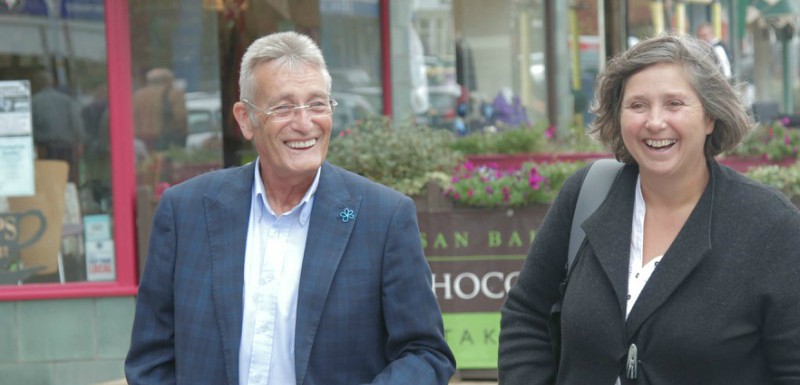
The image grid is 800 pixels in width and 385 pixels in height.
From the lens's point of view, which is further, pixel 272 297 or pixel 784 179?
pixel 784 179

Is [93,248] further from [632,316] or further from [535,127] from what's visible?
[632,316]

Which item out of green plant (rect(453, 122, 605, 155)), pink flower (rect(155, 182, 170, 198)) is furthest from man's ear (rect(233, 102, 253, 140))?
green plant (rect(453, 122, 605, 155))

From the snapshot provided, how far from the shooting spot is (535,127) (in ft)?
29.5

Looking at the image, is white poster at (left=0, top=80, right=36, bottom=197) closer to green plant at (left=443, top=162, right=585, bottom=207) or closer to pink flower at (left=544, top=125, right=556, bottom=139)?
green plant at (left=443, top=162, right=585, bottom=207)

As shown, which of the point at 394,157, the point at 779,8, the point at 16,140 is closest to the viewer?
the point at 394,157

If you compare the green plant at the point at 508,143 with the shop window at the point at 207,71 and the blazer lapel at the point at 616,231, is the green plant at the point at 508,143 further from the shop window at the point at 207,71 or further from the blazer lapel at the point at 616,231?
the blazer lapel at the point at 616,231

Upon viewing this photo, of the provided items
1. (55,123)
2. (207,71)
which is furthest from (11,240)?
(207,71)

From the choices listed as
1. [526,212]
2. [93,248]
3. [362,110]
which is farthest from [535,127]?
[93,248]

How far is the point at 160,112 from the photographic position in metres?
8.41

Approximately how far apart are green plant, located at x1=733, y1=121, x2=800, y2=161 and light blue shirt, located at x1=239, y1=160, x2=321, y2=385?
5198mm

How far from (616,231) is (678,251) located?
18 centimetres

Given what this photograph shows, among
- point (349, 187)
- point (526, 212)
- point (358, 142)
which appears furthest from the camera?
point (358, 142)

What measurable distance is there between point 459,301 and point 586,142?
8.38ft

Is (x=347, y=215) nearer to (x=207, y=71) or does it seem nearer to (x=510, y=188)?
(x=510, y=188)
